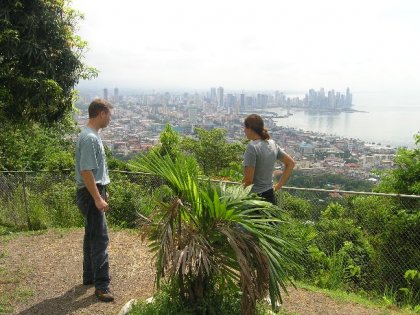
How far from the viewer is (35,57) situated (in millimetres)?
5680

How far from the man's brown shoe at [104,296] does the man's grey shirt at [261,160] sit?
1.80 meters

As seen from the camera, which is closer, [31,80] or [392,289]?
[31,80]

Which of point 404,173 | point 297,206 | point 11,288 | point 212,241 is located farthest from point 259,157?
point 404,173

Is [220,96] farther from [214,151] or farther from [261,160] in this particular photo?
[261,160]

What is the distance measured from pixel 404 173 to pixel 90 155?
6171 millimetres

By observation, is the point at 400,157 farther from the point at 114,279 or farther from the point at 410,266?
the point at 114,279

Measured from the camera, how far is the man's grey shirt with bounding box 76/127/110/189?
4.18 meters

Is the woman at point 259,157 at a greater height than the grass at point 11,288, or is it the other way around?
the woman at point 259,157

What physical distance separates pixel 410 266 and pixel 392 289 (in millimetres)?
575

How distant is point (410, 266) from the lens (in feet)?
21.8

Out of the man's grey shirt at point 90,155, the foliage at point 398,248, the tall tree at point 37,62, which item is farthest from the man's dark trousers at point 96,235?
the foliage at point 398,248

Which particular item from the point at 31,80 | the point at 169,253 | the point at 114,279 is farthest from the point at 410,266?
the point at 31,80

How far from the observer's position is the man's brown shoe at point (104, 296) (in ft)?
14.4

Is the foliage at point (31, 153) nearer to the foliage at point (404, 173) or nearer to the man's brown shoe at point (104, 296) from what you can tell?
the man's brown shoe at point (104, 296)
